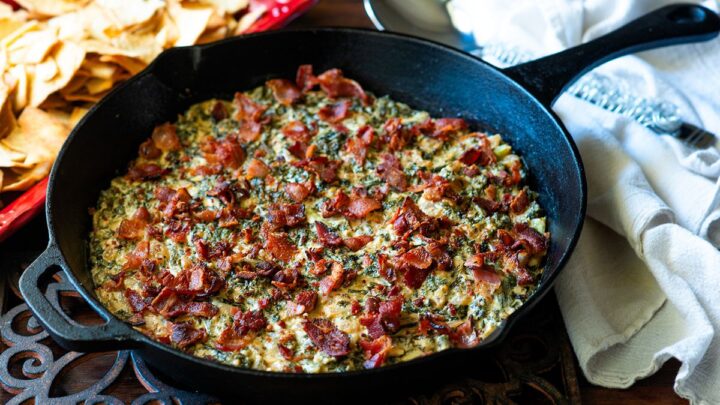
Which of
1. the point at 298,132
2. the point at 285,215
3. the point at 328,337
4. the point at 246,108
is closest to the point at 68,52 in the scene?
the point at 246,108

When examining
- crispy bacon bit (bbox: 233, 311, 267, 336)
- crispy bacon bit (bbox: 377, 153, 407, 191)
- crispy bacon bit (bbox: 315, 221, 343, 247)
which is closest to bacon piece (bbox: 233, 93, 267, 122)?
crispy bacon bit (bbox: 377, 153, 407, 191)

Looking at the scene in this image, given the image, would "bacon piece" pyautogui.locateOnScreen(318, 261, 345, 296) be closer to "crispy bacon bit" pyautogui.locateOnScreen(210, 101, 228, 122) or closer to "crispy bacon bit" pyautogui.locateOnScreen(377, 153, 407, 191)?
"crispy bacon bit" pyautogui.locateOnScreen(377, 153, 407, 191)

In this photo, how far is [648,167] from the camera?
337 centimetres

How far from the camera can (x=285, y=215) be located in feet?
10.0

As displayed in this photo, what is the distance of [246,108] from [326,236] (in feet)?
3.04

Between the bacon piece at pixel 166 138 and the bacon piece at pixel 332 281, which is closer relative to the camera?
the bacon piece at pixel 332 281

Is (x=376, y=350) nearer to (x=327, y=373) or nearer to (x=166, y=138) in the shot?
(x=327, y=373)

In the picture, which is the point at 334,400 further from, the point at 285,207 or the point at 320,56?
the point at 320,56

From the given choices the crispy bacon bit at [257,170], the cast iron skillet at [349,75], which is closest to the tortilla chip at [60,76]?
the cast iron skillet at [349,75]

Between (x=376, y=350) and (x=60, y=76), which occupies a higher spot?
(x=60, y=76)

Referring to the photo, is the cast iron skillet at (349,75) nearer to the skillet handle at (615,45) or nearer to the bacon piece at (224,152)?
the skillet handle at (615,45)

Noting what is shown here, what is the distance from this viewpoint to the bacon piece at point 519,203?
311cm

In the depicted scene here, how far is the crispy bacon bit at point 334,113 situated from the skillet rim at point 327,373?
36 cm

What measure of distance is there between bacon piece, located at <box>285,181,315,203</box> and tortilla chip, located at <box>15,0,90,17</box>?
166 cm
